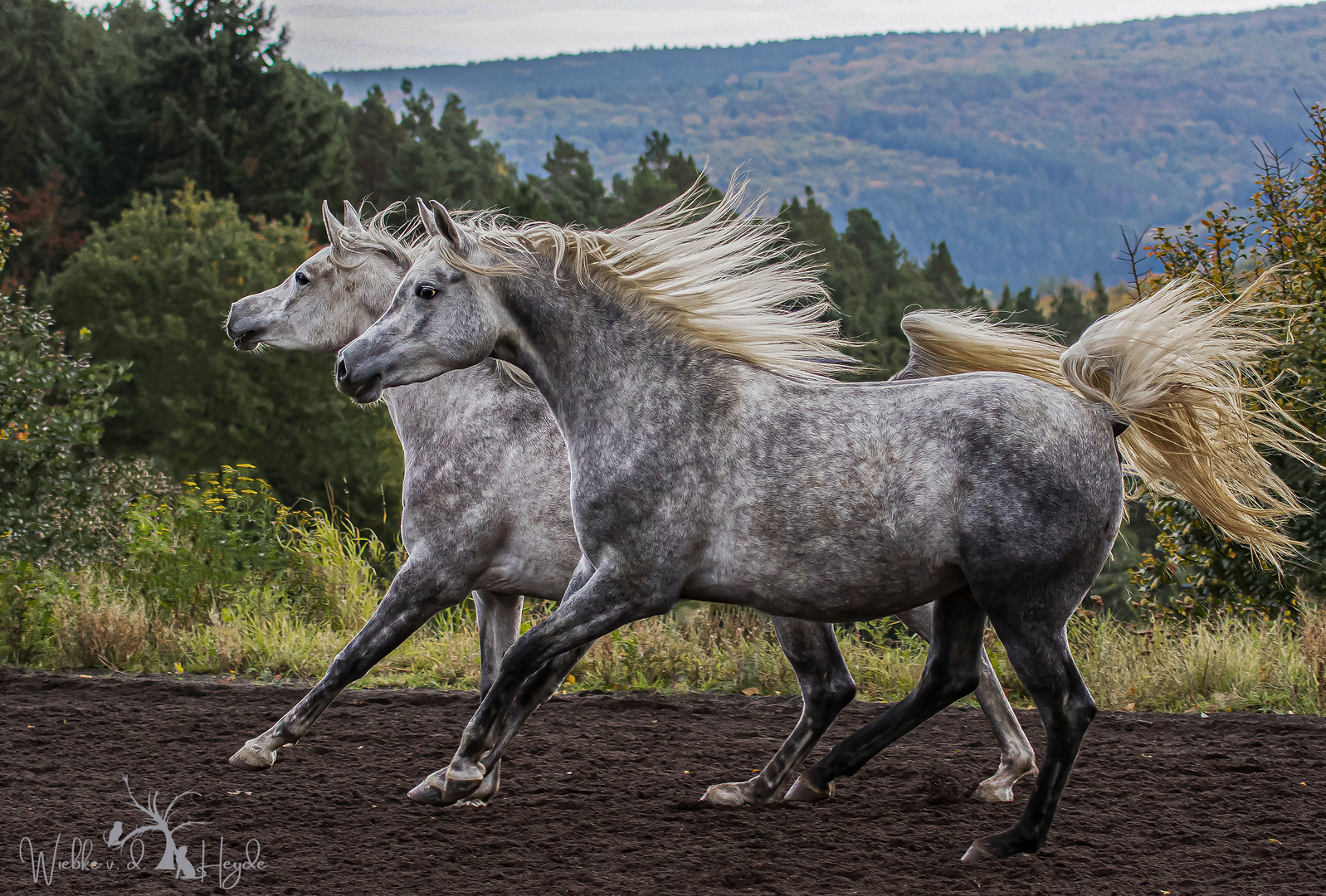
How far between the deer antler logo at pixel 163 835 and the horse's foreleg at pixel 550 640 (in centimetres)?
89

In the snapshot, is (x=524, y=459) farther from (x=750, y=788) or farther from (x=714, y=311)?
(x=750, y=788)

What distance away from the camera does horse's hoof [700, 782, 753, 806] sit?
4.73 metres

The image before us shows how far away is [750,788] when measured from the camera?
4.77m

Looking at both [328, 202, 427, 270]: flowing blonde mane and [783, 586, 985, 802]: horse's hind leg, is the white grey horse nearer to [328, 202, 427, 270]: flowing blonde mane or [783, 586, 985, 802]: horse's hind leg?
[783, 586, 985, 802]: horse's hind leg

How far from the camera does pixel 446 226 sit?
425cm

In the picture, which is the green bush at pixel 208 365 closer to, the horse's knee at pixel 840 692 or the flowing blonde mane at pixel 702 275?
the horse's knee at pixel 840 692

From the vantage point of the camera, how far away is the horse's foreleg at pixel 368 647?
5012 millimetres

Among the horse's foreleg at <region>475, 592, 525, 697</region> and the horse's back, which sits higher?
the horse's back

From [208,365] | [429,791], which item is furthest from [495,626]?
[208,365]

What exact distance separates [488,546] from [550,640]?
1179 millimetres

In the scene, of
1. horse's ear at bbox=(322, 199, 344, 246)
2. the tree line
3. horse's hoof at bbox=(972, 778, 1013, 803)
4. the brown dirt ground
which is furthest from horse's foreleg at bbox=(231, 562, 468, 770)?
the tree line

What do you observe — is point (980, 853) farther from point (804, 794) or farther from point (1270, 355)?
point (1270, 355)

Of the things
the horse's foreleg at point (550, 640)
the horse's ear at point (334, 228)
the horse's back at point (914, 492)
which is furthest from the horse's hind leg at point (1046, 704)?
the horse's ear at point (334, 228)

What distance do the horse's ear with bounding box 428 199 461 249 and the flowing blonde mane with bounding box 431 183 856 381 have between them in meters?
0.02
